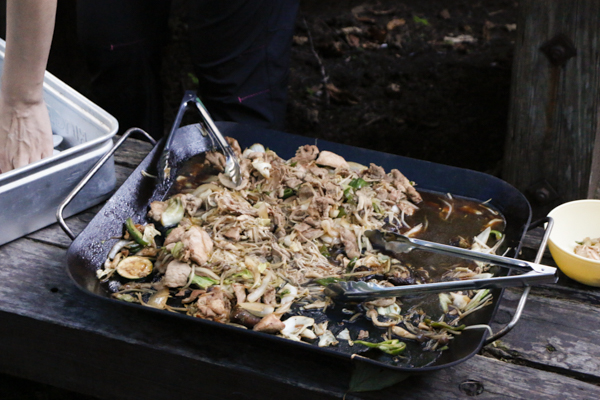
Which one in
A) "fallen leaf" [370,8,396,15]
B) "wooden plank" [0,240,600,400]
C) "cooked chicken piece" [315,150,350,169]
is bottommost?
"wooden plank" [0,240,600,400]

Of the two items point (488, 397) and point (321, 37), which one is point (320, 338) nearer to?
point (488, 397)

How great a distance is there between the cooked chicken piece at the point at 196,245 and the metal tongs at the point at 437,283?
18.7 inches

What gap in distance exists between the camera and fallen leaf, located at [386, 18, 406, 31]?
6.25 m

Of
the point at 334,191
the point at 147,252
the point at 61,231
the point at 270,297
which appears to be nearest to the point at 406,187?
the point at 334,191

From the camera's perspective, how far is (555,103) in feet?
10.3

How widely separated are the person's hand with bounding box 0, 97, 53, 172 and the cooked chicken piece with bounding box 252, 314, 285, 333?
1.22m

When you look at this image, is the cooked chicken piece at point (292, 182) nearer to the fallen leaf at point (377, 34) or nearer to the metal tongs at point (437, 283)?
the metal tongs at point (437, 283)

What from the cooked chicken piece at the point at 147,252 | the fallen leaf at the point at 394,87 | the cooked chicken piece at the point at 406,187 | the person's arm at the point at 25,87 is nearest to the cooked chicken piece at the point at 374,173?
the cooked chicken piece at the point at 406,187

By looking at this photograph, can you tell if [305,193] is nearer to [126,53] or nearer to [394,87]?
[126,53]

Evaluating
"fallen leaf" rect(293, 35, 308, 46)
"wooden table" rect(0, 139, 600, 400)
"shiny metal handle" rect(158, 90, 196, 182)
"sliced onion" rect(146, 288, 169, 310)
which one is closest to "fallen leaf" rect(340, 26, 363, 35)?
"fallen leaf" rect(293, 35, 308, 46)

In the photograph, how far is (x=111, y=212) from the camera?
7.23 feet

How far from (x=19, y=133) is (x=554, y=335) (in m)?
2.16

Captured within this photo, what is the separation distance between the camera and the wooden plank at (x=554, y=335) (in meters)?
1.81

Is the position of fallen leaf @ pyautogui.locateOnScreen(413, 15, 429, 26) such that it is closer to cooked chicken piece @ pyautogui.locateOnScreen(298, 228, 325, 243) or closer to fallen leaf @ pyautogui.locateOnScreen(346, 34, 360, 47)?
fallen leaf @ pyautogui.locateOnScreen(346, 34, 360, 47)
